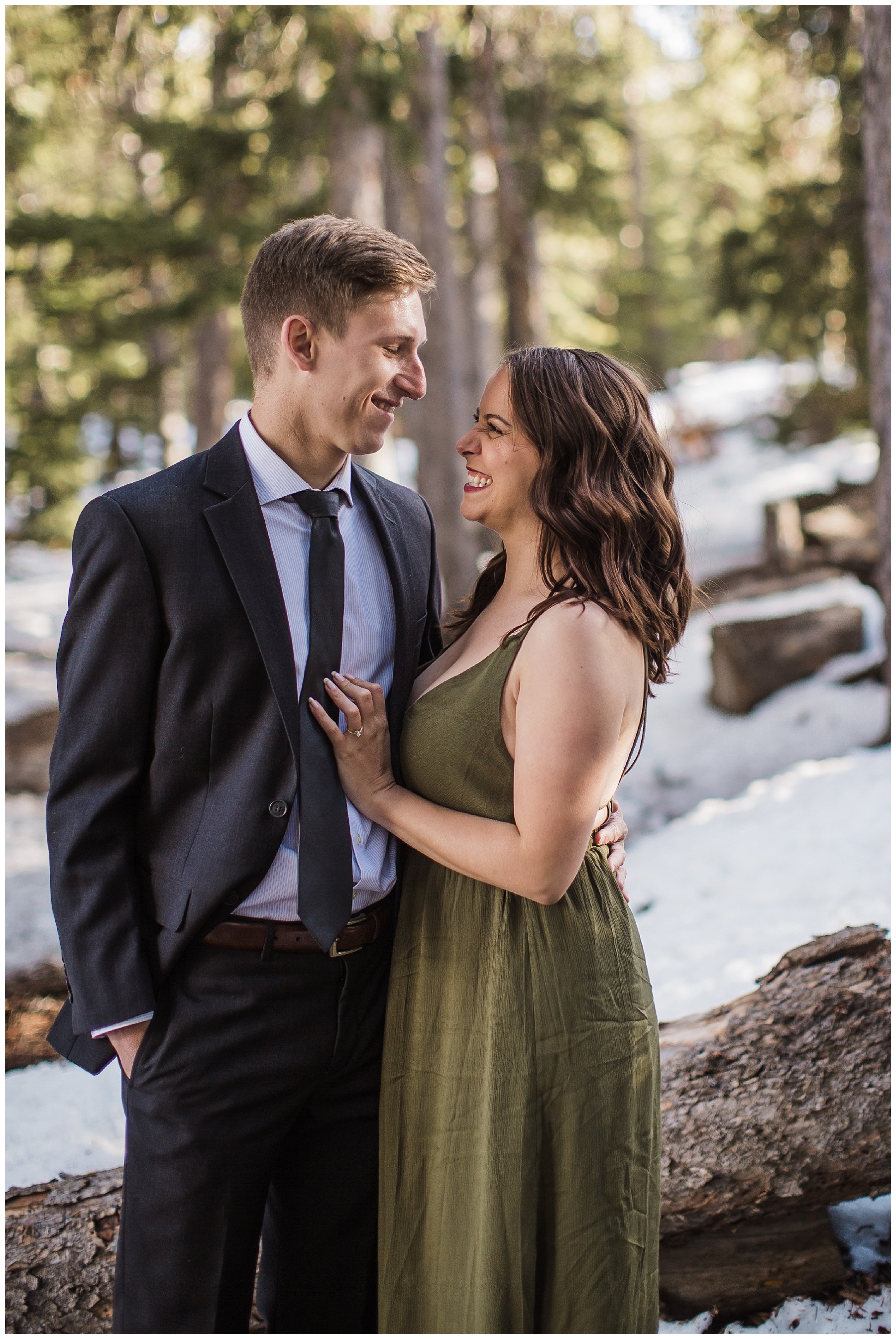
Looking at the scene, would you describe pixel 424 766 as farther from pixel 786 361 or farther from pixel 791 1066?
pixel 786 361

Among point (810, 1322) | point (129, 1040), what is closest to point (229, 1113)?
point (129, 1040)

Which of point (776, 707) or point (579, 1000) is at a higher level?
point (776, 707)

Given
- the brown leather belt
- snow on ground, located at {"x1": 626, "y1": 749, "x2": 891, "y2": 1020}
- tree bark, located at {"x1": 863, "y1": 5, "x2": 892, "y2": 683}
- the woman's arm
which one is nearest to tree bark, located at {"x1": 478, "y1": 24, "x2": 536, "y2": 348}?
tree bark, located at {"x1": 863, "y1": 5, "x2": 892, "y2": 683}

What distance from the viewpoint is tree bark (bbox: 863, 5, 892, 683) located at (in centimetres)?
496

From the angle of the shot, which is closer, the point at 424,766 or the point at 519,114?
the point at 424,766

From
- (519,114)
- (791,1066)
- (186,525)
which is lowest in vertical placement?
(791,1066)

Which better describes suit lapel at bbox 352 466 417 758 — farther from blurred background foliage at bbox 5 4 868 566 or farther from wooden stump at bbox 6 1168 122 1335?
blurred background foliage at bbox 5 4 868 566

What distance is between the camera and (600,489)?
7.57 feet

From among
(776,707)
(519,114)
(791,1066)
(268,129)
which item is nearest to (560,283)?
(519,114)

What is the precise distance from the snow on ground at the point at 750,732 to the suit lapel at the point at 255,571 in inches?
220

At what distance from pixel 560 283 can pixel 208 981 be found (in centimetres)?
1911

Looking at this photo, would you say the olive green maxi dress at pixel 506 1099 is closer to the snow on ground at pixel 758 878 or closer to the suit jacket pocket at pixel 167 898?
the suit jacket pocket at pixel 167 898

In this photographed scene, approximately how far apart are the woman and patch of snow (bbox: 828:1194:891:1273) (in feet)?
4.11

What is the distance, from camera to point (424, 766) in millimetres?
2375
